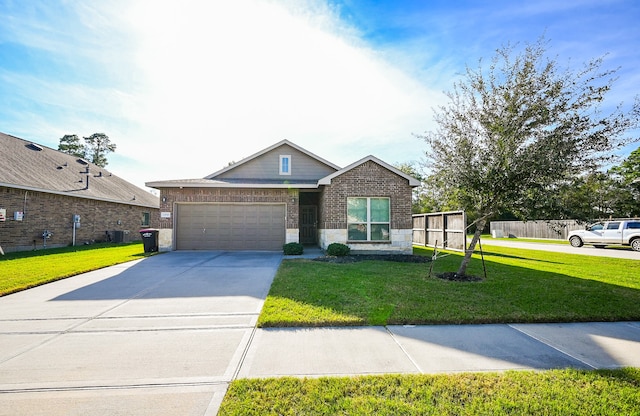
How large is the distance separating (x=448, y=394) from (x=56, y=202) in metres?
20.4

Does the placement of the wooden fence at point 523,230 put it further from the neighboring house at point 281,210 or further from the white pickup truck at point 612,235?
the neighboring house at point 281,210

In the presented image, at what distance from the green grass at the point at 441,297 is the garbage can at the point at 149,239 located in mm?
7683

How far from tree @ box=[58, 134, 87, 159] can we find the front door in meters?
44.4

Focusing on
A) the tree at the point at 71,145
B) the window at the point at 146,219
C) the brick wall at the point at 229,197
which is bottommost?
the window at the point at 146,219

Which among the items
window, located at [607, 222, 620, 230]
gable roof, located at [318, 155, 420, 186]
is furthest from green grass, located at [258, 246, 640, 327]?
window, located at [607, 222, 620, 230]

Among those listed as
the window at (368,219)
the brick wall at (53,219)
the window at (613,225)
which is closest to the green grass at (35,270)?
the brick wall at (53,219)

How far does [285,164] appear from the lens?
1591 centimetres

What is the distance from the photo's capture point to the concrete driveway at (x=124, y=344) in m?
2.63

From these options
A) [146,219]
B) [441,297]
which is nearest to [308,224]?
[441,297]

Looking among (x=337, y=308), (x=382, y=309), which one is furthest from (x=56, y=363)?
(x=382, y=309)

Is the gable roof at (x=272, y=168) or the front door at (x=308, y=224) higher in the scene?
the gable roof at (x=272, y=168)

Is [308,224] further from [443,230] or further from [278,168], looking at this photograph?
[443,230]

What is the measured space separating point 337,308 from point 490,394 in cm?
267

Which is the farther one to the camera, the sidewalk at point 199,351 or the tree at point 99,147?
the tree at point 99,147
